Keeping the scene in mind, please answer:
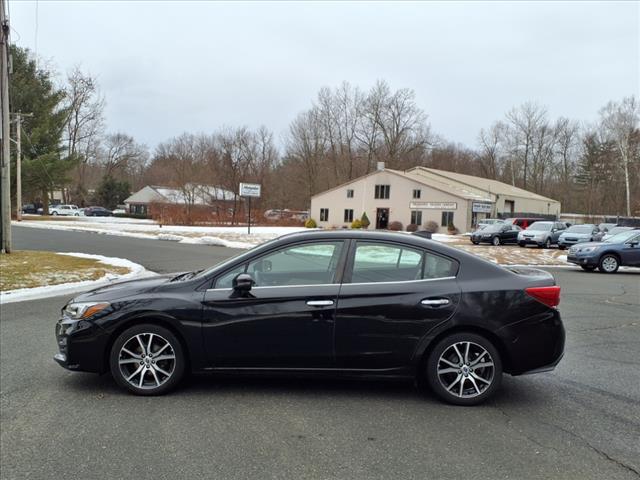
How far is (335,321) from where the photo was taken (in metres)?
4.35

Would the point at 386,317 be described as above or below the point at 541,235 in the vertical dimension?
below

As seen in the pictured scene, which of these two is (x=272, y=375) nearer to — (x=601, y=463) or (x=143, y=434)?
(x=143, y=434)

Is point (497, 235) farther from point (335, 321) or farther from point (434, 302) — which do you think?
point (335, 321)

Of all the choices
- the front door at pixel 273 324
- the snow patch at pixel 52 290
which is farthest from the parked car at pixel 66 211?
the front door at pixel 273 324

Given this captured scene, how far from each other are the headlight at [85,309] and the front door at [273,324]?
976mm

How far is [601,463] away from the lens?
341 centimetres

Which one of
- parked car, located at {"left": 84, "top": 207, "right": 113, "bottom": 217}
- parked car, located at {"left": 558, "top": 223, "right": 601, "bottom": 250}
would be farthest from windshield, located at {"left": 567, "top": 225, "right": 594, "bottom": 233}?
parked car, located at {"left": 84, "top": 207, "right": 113, "bottom": 217}

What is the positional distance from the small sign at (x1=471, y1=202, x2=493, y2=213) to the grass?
37817 mm

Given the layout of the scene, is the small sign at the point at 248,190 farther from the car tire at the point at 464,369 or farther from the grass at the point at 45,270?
the car tire at the point at 464,369

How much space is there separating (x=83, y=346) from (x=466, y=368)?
11.3 ft

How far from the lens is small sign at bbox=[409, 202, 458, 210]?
47531 millimetres

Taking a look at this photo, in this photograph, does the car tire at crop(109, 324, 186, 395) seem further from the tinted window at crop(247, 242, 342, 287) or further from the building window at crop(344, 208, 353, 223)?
the building window at crop(344, 208, 353, 223)

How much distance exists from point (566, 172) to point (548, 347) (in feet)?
269

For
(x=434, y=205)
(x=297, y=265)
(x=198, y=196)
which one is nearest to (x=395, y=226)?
(x=434, y=205)
